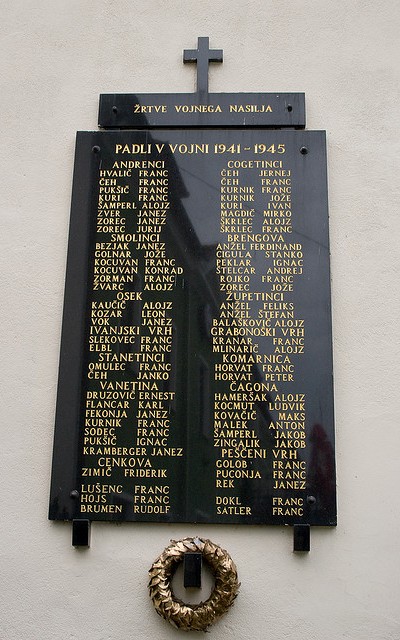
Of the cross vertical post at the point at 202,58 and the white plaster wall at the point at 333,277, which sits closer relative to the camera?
the white plaster wall at the point at 333,277

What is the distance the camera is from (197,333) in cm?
396

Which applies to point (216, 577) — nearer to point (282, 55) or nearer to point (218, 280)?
point (218, 280)

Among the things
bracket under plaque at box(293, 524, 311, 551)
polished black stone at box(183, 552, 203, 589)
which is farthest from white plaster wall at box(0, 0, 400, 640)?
polished black stone at box(183, 552, 203, 589)

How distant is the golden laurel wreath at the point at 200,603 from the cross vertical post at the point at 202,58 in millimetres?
2869

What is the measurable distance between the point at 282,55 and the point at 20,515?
3.41 m

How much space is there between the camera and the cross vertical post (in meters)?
4.46

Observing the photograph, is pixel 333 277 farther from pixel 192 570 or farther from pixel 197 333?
pixel 192 570

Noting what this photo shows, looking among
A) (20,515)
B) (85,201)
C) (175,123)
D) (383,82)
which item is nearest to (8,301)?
(85,201)

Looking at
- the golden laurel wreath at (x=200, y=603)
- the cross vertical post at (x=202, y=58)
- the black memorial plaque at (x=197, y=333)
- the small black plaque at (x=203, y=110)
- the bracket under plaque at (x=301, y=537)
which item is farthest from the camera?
the cross vertical post at (x=202, y=58)

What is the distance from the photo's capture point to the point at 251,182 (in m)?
4.23

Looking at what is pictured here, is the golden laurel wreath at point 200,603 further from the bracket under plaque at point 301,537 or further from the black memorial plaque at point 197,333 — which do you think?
the bracket under plaque at point 301,537

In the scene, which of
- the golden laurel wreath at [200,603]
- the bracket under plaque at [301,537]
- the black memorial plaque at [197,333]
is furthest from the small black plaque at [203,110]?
the golden laurel wreath at [200,603]

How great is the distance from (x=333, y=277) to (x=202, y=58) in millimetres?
1756

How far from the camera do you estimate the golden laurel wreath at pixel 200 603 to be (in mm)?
3486
